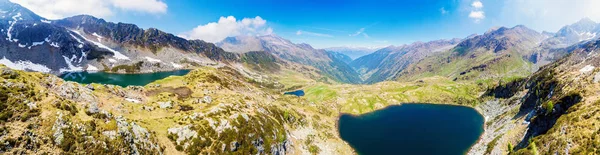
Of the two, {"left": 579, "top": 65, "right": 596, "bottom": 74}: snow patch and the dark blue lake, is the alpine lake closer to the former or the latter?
the dark blue lake

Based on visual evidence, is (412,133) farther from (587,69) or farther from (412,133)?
(587,69)

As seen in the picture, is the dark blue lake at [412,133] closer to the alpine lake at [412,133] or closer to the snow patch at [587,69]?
the alpine lake at [412,133]

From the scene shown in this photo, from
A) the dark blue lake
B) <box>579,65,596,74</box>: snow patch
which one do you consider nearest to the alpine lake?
the dark blue lake

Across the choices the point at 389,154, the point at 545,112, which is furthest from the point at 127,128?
the point at 545,112

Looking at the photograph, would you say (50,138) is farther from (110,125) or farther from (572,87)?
Answer: (572,87)

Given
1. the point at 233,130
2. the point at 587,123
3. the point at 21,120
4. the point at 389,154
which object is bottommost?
the point at 389,154

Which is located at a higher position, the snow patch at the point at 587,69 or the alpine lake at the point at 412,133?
the snow patch at the point at 587,69

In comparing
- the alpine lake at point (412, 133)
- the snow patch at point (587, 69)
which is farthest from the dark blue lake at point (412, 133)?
the snow patch at point (587, 69)

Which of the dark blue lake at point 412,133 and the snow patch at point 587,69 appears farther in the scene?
the snow patch at point 587,69
